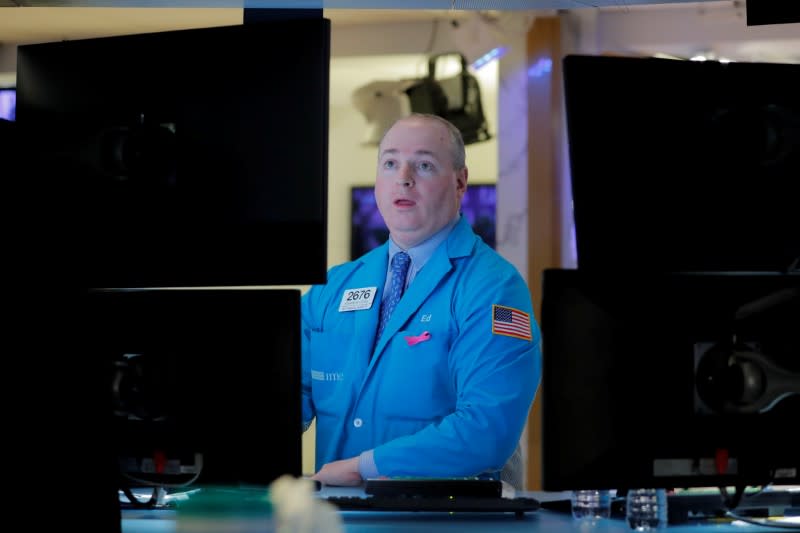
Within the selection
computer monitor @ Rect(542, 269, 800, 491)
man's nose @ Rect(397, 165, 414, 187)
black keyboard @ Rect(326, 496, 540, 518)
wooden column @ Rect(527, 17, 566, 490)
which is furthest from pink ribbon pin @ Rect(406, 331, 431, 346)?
wooden column @ Rect(527, 17, 566, 490)

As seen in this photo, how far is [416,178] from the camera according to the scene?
264cm

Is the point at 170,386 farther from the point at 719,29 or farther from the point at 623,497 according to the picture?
the point at 719,29

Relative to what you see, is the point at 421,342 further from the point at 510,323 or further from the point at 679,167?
the point at 679,167

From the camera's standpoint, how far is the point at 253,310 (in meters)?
1.35

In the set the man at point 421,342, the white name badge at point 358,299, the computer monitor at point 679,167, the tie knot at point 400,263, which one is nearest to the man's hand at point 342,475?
the man at point 421,342

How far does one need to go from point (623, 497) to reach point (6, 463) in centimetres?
99

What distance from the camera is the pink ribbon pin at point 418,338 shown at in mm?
2410

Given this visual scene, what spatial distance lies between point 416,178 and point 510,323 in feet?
1.69

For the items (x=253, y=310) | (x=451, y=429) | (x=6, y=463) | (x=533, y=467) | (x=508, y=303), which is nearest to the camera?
(x=6, y=463)

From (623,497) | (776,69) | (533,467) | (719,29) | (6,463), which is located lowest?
→ (533,467)

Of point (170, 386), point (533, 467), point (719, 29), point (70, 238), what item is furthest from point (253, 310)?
point (719, 29)

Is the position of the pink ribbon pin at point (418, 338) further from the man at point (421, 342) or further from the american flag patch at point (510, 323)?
the american flag patch at point (510, 323)

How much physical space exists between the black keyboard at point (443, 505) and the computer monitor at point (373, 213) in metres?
3.41

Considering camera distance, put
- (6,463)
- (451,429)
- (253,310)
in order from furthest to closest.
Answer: (451,429), (253,310), (6,463)
